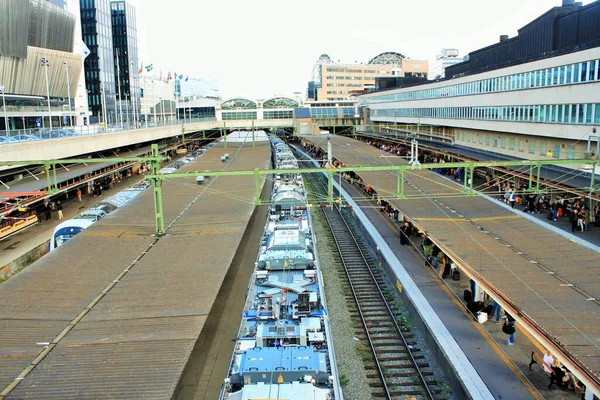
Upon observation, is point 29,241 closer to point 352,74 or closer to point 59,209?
point 59,209

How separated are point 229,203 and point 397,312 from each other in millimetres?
12603

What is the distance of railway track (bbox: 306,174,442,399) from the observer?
15.0m

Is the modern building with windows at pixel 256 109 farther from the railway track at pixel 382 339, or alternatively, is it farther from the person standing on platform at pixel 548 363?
Answer: the person standing on platform at pixel 548 363

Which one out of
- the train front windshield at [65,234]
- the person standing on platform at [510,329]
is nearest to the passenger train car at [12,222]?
the train front windshield at [65,234]

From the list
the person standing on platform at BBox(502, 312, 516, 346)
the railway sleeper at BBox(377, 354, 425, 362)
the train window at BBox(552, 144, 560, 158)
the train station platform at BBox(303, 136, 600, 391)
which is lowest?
the railway sleeper at BBox(377, 354, 425, 362)

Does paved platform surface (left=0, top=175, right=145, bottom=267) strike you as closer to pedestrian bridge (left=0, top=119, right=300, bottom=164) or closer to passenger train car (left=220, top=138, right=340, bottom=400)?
pedestrian bridge (left=0, top=119, right=300, bottom=164)

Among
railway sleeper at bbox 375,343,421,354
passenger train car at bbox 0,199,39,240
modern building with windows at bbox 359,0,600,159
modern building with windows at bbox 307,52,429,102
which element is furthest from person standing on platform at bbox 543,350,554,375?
modern building with windows at bbox 307,52,429,102

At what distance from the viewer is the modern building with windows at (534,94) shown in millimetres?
29625

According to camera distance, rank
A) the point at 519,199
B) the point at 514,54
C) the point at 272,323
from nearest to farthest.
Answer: the point at 272,323
the point at 519,199
the point at 514,54

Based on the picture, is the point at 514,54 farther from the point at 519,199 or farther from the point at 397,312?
the point at 397,312

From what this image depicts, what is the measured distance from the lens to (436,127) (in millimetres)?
62000

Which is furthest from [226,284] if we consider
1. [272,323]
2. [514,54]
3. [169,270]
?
[514,54]

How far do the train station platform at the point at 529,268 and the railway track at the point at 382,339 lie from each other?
3044 mm

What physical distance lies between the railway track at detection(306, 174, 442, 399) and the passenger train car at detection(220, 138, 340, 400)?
270cm
